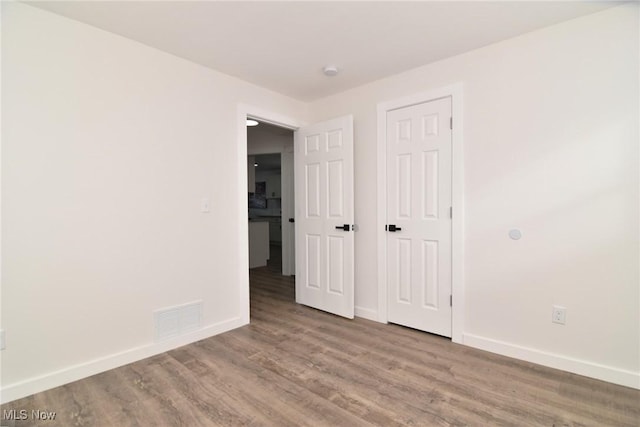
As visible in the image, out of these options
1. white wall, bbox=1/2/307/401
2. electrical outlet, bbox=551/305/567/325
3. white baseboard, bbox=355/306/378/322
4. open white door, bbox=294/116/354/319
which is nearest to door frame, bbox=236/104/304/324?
white wall, bbox=1/2/307/401

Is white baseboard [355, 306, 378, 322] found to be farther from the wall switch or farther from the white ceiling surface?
the white ceiling surface

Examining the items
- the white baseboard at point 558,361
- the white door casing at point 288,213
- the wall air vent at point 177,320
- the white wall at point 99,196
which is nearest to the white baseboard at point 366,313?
the white baseboard at point 558,361

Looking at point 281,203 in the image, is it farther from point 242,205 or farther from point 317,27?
point 317,27

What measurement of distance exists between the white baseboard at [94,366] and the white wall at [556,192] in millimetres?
2352

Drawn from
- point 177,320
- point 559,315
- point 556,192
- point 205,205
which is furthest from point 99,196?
point 559,315

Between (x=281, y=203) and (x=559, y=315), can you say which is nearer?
(x=559, y=315)

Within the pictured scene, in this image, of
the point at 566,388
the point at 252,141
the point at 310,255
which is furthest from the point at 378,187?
the point at 252,141

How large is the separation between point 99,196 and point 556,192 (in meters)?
3.27

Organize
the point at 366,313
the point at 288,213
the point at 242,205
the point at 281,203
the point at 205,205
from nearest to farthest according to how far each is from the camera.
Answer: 1. the point at 205,205
2. the point at 242,205
3. the point at 366,313
4. the point at 288,213
5. the point at 281,203

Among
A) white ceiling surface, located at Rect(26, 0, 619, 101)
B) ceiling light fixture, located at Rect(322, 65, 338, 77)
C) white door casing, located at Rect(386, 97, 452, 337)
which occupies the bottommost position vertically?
white door casing, located at Rect(386, 97, 452, 337)

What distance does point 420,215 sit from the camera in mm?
2818

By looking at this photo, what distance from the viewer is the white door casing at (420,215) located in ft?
8.79

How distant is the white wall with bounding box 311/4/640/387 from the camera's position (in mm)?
1979

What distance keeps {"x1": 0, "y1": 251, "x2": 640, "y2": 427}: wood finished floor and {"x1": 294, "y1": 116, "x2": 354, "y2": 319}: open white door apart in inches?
30.8
